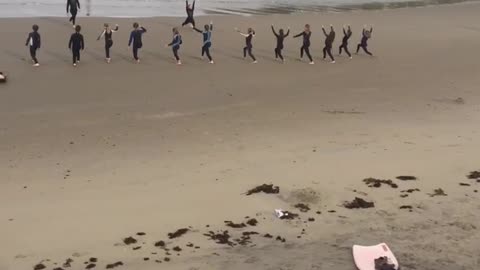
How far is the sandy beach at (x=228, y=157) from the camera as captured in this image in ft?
24.7

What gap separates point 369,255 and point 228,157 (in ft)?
13.7

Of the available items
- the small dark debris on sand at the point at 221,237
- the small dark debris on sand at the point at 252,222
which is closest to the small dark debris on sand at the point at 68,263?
the small dark debris on sand at the point at 221,237

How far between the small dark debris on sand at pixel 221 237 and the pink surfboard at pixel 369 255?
1.43 m

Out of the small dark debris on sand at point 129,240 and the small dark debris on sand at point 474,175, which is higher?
the small dark debris on sand at point 474,175

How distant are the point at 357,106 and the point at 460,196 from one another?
6.25m

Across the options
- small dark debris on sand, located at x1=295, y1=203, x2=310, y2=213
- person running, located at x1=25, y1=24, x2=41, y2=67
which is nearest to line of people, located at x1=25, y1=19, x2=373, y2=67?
person running, located at x1=25, y1=24, x2=41, y2=67

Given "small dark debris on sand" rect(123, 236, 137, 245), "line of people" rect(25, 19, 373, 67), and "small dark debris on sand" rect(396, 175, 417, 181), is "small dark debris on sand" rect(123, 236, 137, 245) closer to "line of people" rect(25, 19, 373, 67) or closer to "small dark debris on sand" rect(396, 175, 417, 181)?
"small dark debris on sand" rect(396, 175, 417, 181)

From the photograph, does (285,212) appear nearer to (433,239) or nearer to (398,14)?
(433,239)

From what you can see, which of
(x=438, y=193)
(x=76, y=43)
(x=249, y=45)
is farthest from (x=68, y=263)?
(x=249, y=45)

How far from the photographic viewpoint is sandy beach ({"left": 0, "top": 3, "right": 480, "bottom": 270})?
754 centimetres

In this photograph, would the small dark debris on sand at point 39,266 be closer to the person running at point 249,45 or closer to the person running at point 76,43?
the person running at point 76,43

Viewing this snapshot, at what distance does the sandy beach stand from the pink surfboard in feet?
0.43

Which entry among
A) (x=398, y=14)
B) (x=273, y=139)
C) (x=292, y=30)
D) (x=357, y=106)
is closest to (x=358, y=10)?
(x=398, y=14)

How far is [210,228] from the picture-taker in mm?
8031
